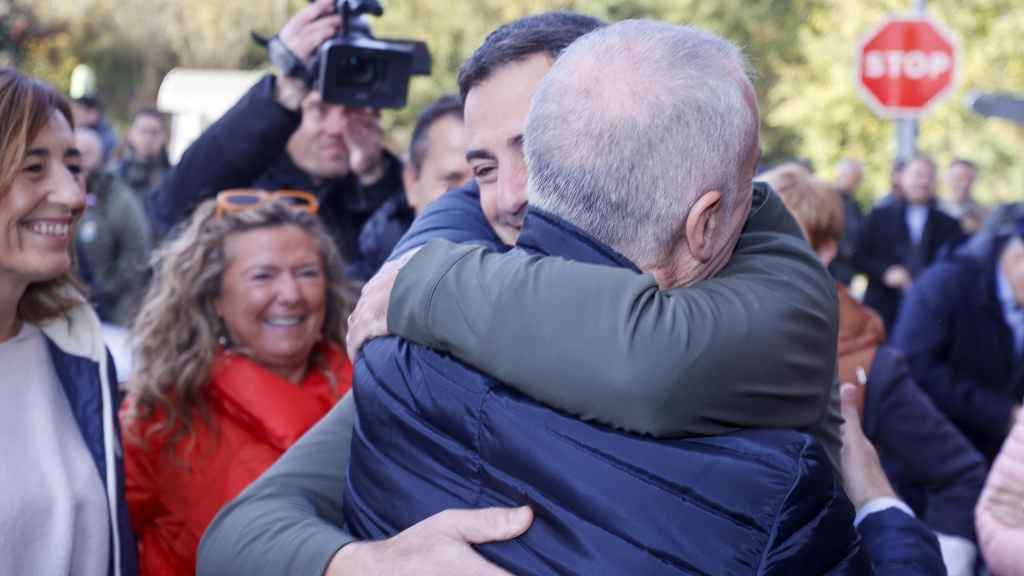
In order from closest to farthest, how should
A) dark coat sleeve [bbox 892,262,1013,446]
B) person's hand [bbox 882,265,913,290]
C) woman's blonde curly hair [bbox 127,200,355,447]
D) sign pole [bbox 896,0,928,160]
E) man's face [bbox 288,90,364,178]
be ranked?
woman's blonde curly hair [bbox 127,200,355,447]
man's face [bbox 288,90,364,178]
dark coat sleeve [bbox 892,262,1013,446]
person's hand [bbox 882,265,913,290]
sign pole [bbox 896,0,928,160]

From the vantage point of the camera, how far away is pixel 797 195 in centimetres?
410

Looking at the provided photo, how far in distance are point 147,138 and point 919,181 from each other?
6.13 meters

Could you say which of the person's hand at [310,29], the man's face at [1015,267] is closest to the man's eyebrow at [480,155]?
the person's hand at [310,29]

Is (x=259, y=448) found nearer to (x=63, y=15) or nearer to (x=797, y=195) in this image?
(x=797, y=195)

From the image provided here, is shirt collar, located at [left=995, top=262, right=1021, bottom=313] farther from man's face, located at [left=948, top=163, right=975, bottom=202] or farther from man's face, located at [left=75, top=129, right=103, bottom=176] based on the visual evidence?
man's face, located at [left=948, top=163, right=975, bottom=202]

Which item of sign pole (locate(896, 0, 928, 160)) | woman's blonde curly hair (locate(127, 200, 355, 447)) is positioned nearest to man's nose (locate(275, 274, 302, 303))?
woman's blonde curly hair (locate(127, 200, 355, 447))

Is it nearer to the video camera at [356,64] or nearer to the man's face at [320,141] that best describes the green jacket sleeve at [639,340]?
the video camera at [356,64]

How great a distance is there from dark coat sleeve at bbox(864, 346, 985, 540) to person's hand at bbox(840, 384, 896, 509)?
5.21 feet

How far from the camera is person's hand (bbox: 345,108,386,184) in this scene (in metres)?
4.78

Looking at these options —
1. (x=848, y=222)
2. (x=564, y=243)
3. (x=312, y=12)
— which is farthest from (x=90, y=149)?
(x=564, y=243)

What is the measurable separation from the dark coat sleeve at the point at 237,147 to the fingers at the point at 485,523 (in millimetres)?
2713

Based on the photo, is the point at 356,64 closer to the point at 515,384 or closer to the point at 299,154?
the point at 299,154

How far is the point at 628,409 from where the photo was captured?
151 cm

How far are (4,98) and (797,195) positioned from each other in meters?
2.37
